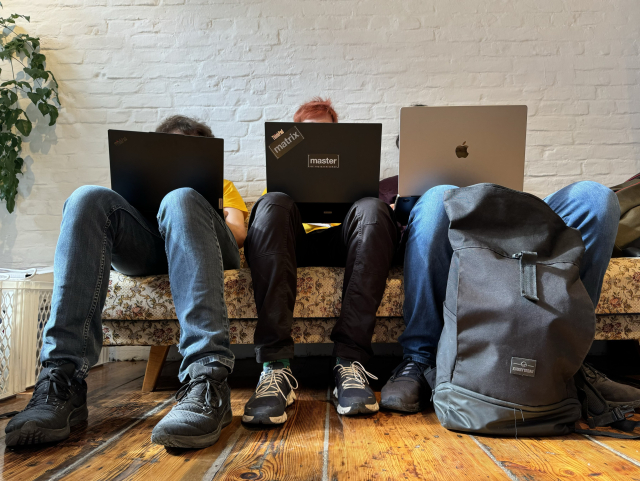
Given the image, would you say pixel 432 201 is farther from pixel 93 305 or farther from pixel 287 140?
pixel 93 305

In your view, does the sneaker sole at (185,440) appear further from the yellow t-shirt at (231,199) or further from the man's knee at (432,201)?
the yellow t-shirt at (231,199)

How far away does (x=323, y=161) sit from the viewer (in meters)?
1.26

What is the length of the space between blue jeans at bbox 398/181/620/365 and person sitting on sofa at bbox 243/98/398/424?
A: 83 mm

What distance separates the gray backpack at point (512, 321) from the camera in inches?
33.7

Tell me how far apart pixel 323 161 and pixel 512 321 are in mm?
649

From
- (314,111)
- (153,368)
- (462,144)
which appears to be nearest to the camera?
(462,144)

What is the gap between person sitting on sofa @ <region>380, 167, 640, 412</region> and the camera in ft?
3.41

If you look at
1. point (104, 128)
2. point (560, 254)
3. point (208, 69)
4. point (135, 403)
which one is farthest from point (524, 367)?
point (104, 128)

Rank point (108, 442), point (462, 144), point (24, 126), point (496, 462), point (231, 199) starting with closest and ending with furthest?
point (496, 462)
point (108, 442)
point (462, 144)
point (231, 199)
point (24, 126)

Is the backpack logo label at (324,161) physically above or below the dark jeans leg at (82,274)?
above

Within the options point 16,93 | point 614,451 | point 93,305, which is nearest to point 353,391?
point 614,451

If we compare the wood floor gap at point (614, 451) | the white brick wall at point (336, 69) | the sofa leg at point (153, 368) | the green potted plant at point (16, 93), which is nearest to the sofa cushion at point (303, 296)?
the sofa leg at point (153, 368)

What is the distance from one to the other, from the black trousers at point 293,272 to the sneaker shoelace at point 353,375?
25 millimetres

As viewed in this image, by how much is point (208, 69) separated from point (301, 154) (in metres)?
1.07
